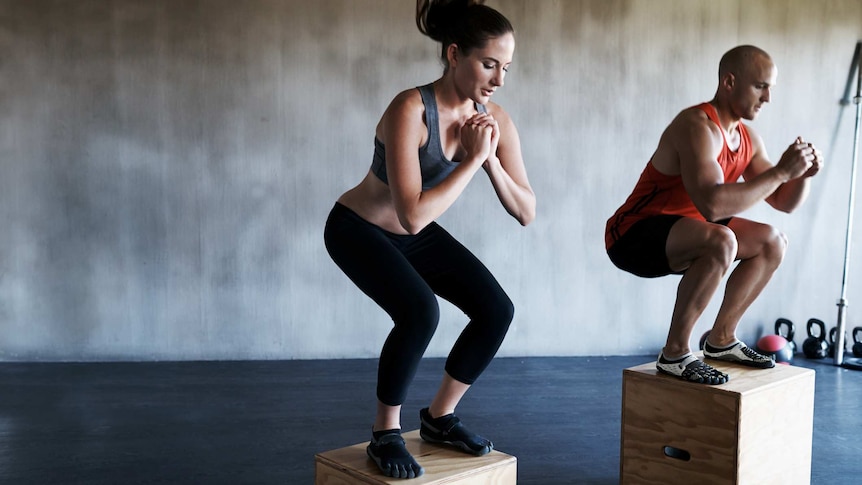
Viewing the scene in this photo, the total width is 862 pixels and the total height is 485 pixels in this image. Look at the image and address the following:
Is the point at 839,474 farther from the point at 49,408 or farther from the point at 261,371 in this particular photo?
the point at 49,408

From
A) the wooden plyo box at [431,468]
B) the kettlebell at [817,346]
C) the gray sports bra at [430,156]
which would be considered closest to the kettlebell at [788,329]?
the kettlebell at [817,346]

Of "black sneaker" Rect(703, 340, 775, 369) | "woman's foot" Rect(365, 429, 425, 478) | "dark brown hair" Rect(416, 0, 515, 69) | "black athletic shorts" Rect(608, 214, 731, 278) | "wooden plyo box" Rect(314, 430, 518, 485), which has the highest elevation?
"dark brown hair" Rect(416, 0, 515, 69)

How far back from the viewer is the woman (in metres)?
1.83

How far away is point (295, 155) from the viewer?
13.3 feet

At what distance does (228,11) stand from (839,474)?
3314 millimetres

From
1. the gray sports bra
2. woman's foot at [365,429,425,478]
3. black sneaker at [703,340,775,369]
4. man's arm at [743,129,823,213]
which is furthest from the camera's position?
black sneaker at [703,340,775,369]

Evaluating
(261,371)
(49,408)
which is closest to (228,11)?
(261,371)

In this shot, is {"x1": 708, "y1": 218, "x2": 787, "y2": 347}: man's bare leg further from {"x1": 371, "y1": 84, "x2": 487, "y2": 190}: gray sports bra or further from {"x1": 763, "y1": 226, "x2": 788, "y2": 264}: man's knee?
{"x1": 371, "y1": 84, "x2": 487, "y2": 190}: gray sports bra

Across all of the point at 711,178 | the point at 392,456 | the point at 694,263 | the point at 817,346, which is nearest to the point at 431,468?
the point at 392,456

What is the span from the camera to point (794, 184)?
2.53 meters

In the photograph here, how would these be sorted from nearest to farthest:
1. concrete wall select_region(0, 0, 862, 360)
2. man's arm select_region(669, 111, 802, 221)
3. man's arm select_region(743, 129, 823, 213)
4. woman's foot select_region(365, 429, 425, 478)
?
woman's foot select_region(365, 429, 425, 478) < man's arm select_region(669, 111, 802, 221) < man's arm select_region(743, 129, 823, 213) < concrete wall select_region(0, 0, 862, 360)

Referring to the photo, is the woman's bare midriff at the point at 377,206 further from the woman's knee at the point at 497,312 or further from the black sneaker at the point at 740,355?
the black sneaker at the point at 740,355

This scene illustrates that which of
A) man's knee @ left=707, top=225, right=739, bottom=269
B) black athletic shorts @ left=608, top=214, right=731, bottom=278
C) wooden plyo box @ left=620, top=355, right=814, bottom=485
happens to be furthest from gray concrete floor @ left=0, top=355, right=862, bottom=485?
man's knee @ left=707, top=225, right=739, bottom=269

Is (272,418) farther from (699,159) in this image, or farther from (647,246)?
(699,159)
